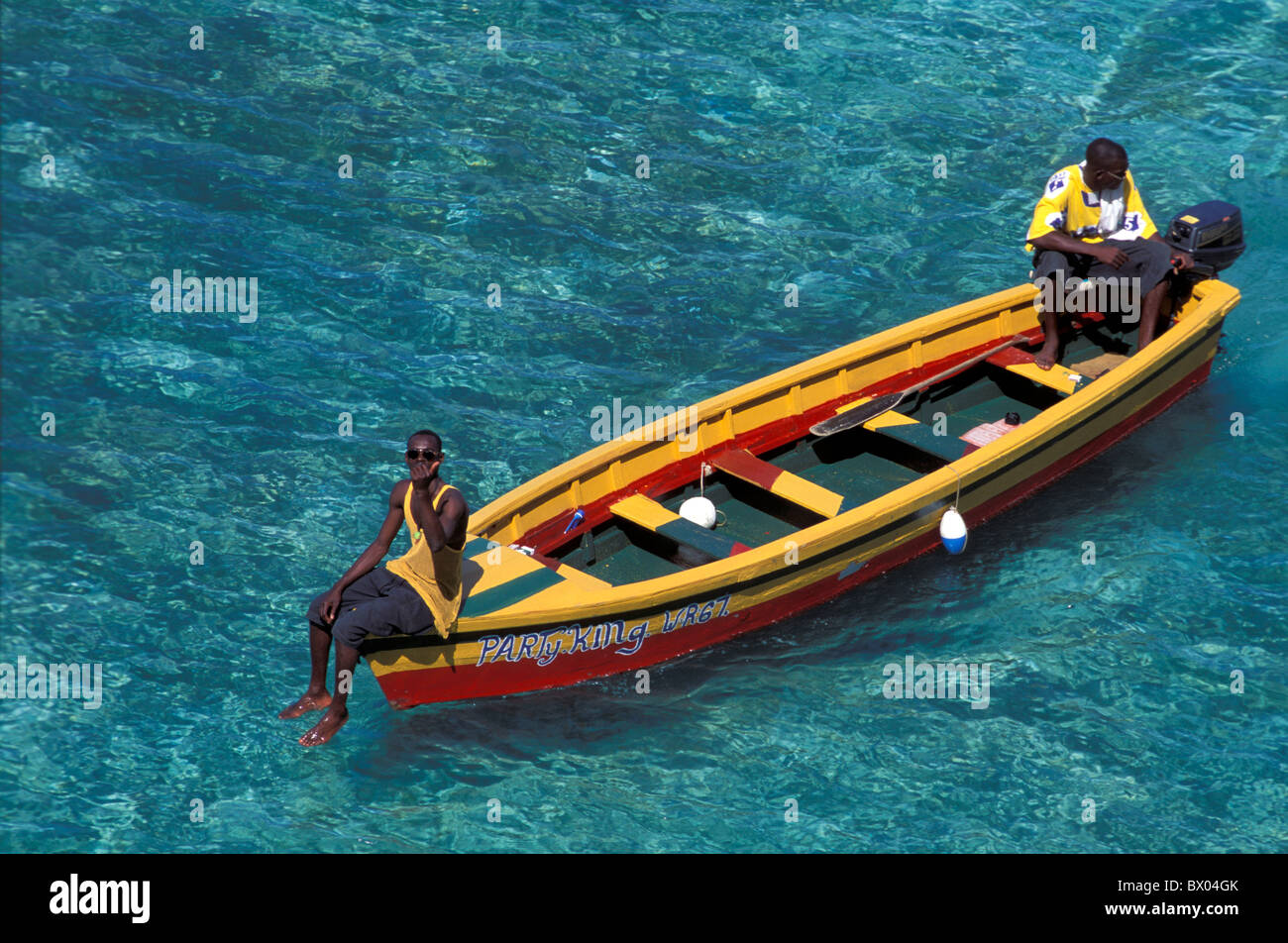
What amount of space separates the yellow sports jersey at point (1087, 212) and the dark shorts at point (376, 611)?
6553 mm

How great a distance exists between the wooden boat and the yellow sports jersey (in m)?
0.78

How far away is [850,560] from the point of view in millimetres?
10922

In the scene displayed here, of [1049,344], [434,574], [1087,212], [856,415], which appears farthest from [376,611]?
[1087,212]

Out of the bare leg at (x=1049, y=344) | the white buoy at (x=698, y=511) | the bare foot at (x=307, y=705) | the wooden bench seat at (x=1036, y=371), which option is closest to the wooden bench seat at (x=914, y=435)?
the wooden bench seat at (x=1036, y=371)

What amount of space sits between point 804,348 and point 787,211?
8.22ft

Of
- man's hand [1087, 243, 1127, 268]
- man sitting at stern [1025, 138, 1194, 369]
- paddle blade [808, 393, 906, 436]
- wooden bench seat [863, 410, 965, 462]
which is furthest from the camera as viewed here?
man sitting at stern [1025, 138, 1194, 369]

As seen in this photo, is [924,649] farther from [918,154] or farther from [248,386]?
[918,154]

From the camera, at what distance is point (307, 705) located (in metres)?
9.58

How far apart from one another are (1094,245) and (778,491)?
12.5 feet

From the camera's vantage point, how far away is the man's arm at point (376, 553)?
29.9 ft

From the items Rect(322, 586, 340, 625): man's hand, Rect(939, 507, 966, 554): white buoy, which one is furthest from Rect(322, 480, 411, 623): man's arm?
Rect(939, 507, 966, 554): white buoy

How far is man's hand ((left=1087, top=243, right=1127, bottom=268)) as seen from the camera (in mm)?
12469

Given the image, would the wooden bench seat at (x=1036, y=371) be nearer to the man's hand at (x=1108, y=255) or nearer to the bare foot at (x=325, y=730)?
the man's hand at (x=1108, y=255)

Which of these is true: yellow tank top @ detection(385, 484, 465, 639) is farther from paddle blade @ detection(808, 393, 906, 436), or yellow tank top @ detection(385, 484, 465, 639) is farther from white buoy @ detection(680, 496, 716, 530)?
paddle blade @ detection(808, 393, 906, 436)
